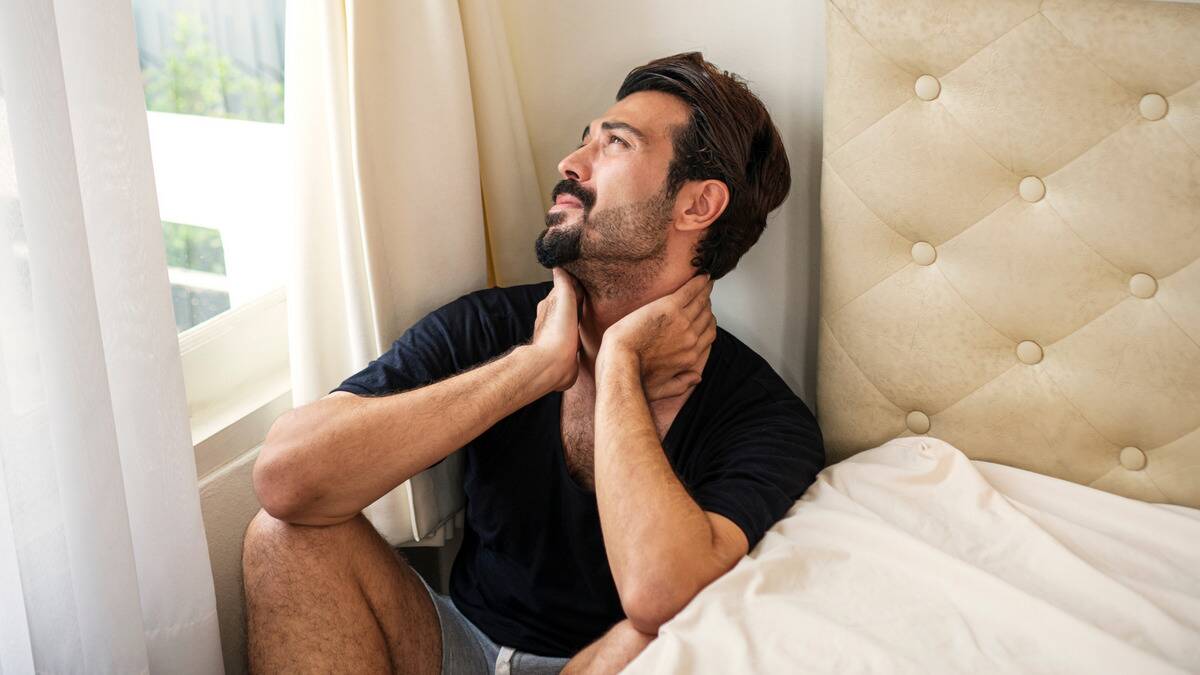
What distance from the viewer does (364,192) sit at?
1.46m

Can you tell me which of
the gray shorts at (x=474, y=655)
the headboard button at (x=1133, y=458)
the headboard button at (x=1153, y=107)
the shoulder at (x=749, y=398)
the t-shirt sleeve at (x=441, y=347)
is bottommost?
the gray shorts at (x=474, y=655)

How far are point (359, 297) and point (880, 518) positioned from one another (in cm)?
82

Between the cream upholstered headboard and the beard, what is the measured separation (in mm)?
258

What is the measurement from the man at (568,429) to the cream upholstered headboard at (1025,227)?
0.58 feet

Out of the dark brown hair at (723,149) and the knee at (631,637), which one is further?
the dark brown hair at (723,149)

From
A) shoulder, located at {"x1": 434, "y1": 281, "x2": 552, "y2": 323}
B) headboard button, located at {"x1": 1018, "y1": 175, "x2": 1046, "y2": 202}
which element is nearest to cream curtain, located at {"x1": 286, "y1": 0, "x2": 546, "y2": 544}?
shoulder, located at {"x1": 434, "y1": 281, "x2": 552, "y2": 323}

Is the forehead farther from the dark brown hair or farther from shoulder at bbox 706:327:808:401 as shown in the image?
shoulder at bbox 706:327:808:401

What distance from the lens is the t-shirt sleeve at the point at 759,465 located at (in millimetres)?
1311

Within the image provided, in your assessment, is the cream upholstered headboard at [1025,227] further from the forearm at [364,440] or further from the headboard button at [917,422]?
the forearm at [364,440]

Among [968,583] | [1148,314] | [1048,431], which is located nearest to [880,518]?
[968,583]

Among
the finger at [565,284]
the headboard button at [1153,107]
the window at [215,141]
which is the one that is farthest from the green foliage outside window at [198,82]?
the headboard button at [1153,107]

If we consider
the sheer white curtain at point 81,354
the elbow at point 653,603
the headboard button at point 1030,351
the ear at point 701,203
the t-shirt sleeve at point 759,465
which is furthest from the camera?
the ear at point 701,203

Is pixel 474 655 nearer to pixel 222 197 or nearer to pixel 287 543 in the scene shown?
pixel 287 543

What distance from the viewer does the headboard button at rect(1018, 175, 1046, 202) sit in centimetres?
136
